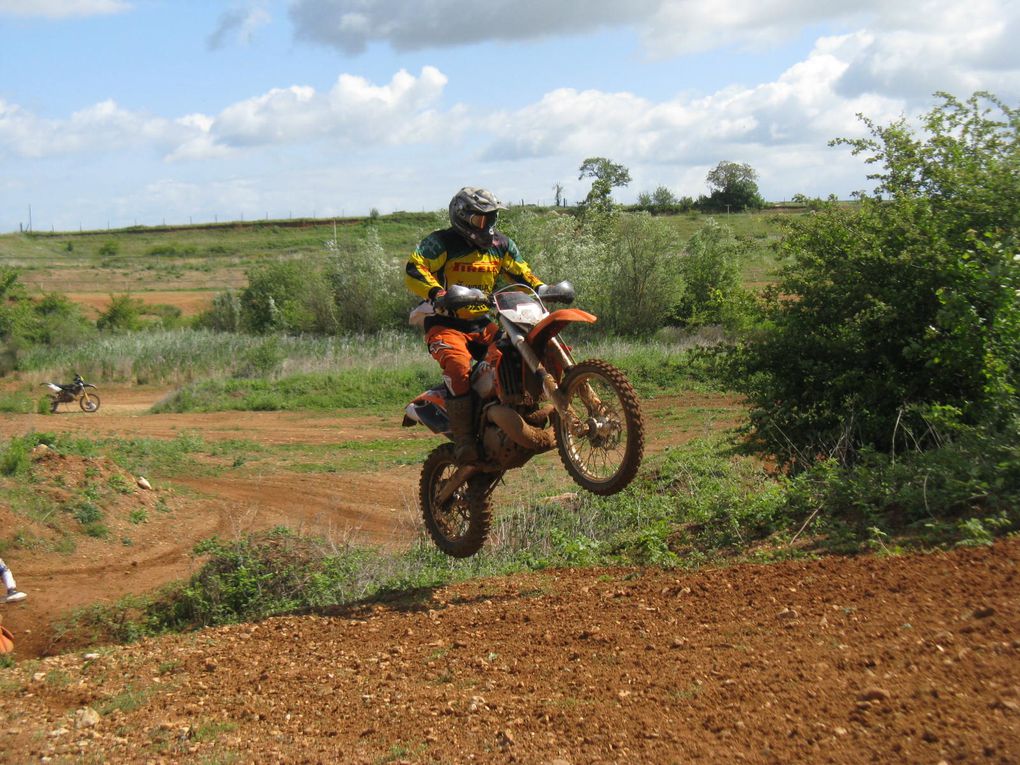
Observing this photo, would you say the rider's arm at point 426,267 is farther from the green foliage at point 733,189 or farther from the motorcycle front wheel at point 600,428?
A: the green foliage at point 733,189

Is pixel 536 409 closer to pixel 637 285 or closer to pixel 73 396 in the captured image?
pixel 73 396

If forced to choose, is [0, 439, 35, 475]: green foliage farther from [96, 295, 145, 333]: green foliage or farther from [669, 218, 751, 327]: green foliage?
[96, 295, 145, 333]: green foliage

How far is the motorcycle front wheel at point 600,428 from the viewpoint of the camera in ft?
23.2

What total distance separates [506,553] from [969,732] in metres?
6.88

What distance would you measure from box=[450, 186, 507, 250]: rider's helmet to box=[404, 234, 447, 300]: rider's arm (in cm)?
24

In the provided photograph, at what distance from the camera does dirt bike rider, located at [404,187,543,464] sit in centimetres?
820

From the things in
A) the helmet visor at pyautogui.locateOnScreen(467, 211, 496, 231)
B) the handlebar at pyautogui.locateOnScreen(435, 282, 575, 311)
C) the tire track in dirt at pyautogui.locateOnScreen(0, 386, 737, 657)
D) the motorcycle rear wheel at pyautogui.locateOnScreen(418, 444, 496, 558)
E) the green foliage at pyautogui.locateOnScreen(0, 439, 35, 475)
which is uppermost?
the helmet visor at pyautogui.locateOnScreen(467, 211, 496, 231)

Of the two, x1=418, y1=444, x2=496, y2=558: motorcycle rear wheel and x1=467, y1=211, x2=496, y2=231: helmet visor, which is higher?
x1=467, y1=211, x2=496, y2=231: helmet visor

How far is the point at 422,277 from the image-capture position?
8336 millimetres

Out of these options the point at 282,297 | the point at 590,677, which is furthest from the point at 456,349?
the point at 282,297

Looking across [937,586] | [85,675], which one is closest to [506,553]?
[85,675]

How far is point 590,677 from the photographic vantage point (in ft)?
18.5

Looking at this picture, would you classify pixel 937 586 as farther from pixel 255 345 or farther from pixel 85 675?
pixel 255 345

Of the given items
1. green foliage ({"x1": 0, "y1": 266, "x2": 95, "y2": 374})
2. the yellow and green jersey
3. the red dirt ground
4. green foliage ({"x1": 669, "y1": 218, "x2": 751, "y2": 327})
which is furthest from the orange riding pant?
green foliage ({"x1": 0, "y1": 266, "x2": 95, "y2": 374})
